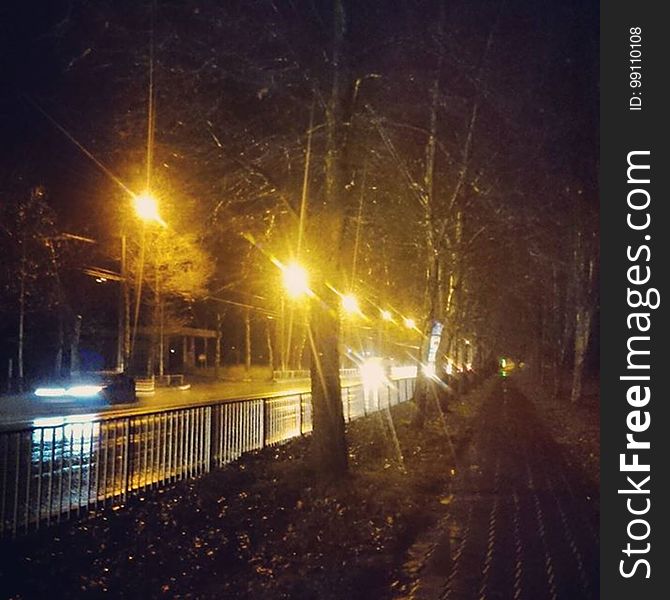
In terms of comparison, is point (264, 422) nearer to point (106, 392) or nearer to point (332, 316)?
point (332, 316)

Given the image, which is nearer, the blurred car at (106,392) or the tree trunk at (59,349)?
the blurred car at (106,392)

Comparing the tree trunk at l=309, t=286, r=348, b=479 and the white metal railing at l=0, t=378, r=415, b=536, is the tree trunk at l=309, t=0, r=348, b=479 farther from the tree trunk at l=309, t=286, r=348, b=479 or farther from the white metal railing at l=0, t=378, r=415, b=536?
the white metal railing at l=0, t=378, r=415, b=536

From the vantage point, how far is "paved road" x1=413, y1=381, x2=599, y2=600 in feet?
22.1

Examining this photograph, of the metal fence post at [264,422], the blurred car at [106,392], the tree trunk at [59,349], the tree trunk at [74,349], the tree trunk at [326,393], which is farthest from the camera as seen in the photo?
the tree trunk at [74,349]

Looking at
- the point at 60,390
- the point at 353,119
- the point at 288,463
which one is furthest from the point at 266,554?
the point at 60,390

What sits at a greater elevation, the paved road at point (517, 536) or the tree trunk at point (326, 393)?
the tree trunk at point (326, 393)

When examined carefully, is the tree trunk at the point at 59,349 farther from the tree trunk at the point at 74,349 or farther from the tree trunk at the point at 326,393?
the tree trunk at the point at 326,393

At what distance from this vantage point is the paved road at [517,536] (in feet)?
22.1

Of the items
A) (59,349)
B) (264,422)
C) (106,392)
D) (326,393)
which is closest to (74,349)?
(59,349)

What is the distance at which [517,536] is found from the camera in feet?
28.5

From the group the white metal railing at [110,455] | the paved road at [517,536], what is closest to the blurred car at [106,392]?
the white metal railing at [110,455]

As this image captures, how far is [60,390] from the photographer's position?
32.8m

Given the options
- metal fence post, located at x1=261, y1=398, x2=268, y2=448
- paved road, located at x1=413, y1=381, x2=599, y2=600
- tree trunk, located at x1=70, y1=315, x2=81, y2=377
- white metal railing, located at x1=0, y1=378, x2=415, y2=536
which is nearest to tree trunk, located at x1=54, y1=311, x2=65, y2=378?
tree trunk, located at x1=70, y1=315, x2=81, y2=377

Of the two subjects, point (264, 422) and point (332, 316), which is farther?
point (264, 422)
